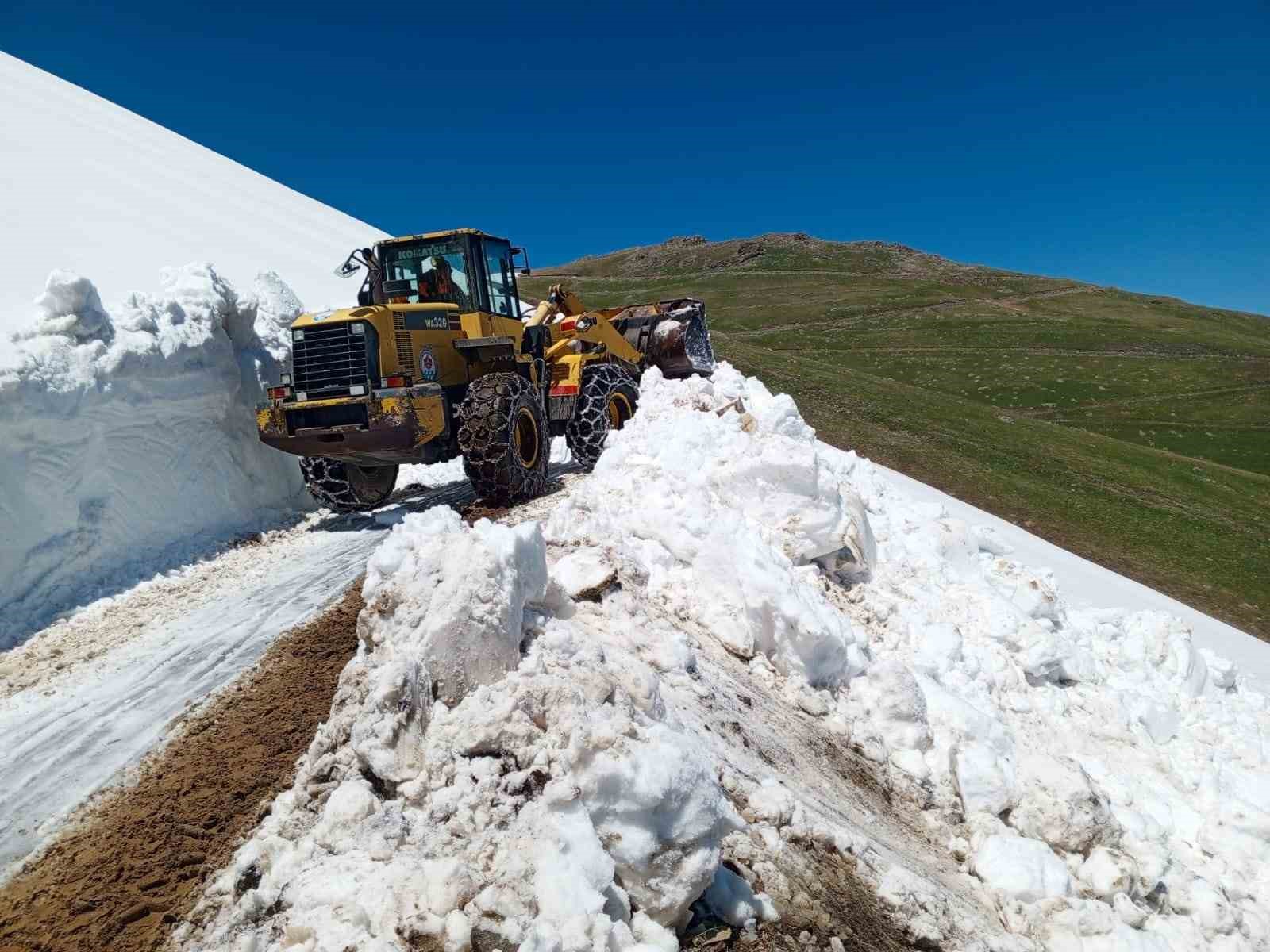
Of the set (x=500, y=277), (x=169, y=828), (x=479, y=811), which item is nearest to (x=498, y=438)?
(x=500, y=277)

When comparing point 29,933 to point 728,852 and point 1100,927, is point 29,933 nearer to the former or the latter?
point 728,852

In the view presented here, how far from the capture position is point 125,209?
1756cm

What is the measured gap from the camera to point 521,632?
4.78 metres

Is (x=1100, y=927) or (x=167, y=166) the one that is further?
(x=167, y=166)

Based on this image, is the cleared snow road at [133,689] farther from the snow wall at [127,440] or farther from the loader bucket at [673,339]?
the loader bucket at [673,339]

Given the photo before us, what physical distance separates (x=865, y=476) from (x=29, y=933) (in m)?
9.90

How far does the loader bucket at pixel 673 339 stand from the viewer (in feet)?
50.9

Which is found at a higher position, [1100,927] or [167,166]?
[167,166]

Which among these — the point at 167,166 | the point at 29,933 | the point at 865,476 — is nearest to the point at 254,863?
the point at 29,933

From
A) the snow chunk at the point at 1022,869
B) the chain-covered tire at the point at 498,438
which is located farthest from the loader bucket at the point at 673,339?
the snow chunk at the point at 1022,869

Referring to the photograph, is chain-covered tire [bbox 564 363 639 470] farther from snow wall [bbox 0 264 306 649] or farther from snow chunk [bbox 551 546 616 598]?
snow chunk [bbox 551 546 616 598]

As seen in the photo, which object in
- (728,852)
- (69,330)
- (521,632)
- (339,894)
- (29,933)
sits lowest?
(728,852)

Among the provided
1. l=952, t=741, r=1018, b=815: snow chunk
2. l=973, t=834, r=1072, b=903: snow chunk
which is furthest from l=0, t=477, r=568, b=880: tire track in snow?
l=973, t=834, r=1072, b=903: snow chunk

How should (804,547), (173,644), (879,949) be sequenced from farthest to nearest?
(804,547)
(173,644)
(879,949)
